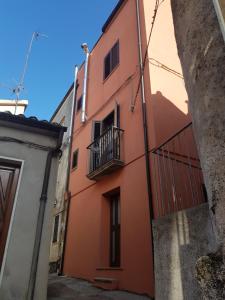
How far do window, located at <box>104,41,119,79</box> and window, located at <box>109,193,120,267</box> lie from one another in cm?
528

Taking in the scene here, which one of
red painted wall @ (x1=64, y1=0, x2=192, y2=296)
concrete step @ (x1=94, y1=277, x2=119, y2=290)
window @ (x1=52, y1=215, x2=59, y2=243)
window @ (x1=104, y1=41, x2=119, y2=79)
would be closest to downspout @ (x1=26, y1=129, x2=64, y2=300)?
red painted wall @ (x1=64, y1=0, x2=192, y2=296)

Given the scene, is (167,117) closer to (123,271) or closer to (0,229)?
(123,271)

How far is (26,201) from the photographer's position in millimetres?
4668

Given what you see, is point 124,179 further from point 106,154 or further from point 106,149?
point 106,149

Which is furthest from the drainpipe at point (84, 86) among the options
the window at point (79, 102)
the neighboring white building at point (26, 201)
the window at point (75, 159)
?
the neighboring white building at point (26, 201)

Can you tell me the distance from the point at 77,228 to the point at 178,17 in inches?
339

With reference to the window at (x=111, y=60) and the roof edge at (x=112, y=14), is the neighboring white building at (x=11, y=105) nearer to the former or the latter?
the window at (x=111, y=60)

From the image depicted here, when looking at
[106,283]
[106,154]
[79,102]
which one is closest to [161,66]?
[106,154]

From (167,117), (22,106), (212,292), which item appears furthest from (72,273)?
(212,292)

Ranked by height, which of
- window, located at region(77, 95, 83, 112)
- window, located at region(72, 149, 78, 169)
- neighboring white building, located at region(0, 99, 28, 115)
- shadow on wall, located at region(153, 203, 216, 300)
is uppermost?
window, located at region(77, 95, 83, 112)

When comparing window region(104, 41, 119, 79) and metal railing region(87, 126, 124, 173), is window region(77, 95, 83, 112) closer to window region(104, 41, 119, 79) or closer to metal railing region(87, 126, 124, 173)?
window region(104, 41, 119, 79)

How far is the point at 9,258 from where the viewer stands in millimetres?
4172

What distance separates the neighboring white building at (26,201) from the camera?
413 centimetres

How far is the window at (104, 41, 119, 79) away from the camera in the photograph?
10.8 meters
